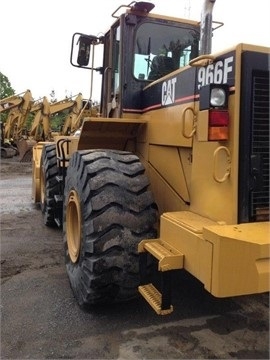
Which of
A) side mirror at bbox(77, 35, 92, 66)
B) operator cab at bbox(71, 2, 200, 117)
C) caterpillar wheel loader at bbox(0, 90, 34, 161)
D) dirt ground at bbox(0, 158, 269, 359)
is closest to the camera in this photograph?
dirt ground at bbox(0, 158, 269, 359)

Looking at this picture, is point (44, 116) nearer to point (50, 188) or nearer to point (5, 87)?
point (50, 188)

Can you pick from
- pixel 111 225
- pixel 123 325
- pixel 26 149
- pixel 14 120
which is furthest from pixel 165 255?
pixel 14 120

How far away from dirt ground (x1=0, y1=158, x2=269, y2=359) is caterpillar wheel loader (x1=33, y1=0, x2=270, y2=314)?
0.76 feet

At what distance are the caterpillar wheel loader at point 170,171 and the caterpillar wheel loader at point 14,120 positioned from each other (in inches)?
578

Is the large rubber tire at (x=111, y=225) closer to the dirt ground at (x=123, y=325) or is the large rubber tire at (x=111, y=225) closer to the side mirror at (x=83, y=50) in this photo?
the dirt ground at (x=123, y=325)

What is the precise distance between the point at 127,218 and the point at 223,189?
0.80 metres

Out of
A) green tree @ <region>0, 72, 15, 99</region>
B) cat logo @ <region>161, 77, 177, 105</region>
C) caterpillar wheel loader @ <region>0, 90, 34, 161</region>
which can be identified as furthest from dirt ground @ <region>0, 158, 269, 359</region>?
green tree @ <region>0, 72, 15, 99</region>

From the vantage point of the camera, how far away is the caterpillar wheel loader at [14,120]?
60.2ft

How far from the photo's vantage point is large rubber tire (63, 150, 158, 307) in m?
3.02

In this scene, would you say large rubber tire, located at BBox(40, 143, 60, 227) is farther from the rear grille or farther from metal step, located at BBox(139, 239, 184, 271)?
the rear grille

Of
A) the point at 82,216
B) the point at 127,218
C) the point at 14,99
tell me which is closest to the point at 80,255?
the point at 82,216

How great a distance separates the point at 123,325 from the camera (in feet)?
10.2

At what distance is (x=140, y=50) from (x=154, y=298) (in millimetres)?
2549

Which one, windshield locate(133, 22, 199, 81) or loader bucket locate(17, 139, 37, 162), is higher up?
windshield locate(133, 22, 199, 81)
